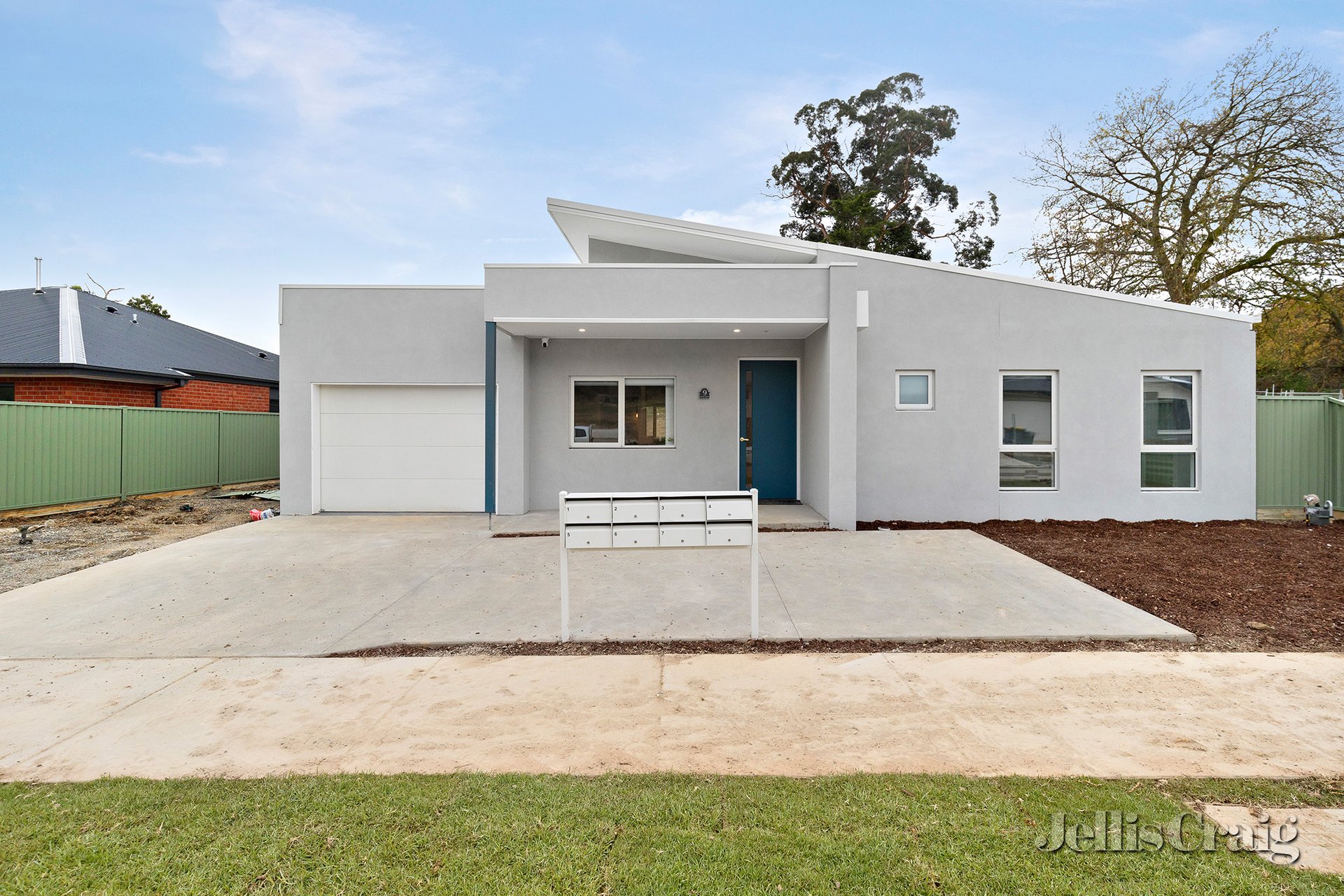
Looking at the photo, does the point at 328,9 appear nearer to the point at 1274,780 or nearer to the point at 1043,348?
the point at 1043,348

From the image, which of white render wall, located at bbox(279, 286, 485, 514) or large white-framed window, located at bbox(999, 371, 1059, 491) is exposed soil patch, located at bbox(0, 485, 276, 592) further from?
large white-framed window, located at bbox(999, 371, 1059, 491)

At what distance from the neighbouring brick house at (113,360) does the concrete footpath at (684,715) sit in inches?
495

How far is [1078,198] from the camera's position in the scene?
17.3m

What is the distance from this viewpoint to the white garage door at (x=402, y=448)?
10.4 m

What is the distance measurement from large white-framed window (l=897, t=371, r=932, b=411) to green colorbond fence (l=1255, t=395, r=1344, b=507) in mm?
6011

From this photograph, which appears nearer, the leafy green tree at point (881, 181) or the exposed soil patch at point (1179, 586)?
the exposed soil patch at point (1179, 586)

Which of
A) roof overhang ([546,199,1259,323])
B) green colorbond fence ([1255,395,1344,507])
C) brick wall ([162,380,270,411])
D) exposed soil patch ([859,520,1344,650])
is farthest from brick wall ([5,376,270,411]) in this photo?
green colorbond fence ([1255,395,1344,507])

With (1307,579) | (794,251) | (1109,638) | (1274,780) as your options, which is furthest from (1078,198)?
(1274,780)

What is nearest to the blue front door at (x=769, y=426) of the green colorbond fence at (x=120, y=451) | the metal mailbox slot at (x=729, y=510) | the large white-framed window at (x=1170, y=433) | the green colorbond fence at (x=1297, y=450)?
the large white-framed window at (x=1170, y=433)

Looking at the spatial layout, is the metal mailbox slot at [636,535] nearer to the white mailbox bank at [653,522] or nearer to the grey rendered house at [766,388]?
the white mailbox bank at [653,522]

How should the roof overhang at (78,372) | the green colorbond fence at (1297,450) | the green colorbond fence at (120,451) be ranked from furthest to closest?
the roof overhang at (78,372), the green colorbond fence at (1297,450), the green colorbond fence at (120,451)

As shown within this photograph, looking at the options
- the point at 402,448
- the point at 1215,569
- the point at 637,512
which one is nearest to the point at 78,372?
the point at 402,448

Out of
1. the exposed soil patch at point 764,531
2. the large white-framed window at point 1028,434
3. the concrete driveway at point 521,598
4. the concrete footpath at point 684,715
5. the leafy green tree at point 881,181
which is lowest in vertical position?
the concrete footpath at point 684,715

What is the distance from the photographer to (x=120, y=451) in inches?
478
